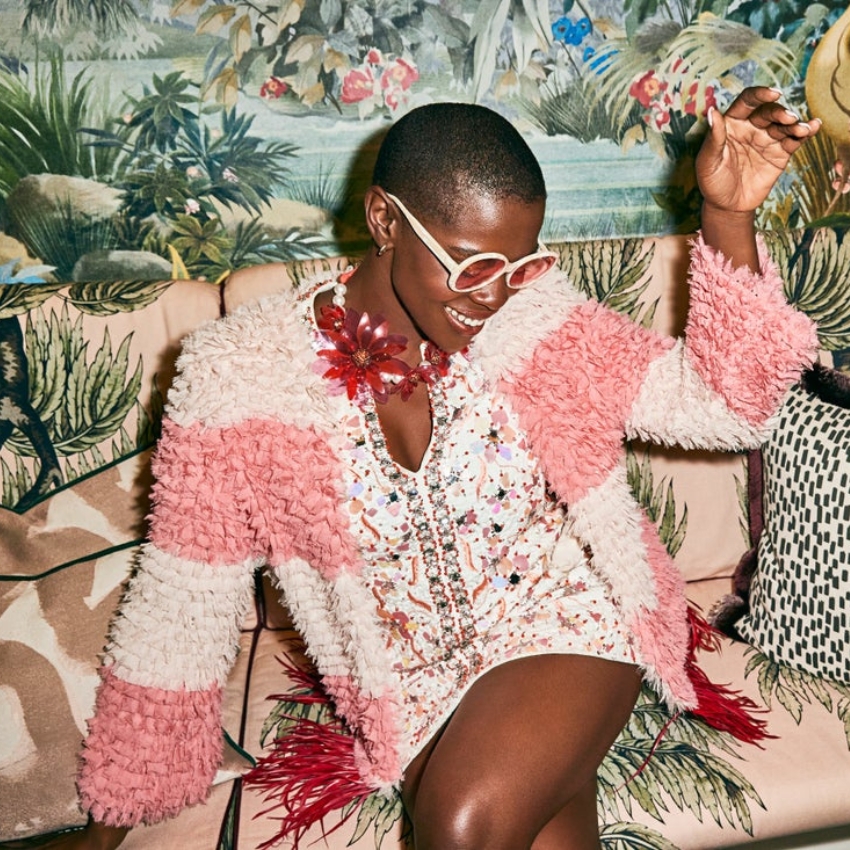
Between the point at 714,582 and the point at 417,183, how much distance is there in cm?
118

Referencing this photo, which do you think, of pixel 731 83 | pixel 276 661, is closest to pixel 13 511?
pixel 276 661

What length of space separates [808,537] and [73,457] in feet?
4.50

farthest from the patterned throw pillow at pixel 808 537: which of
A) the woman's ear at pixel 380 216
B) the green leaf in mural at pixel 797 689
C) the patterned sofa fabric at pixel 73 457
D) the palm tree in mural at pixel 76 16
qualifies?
the palm tree in mural at pixel 76 16

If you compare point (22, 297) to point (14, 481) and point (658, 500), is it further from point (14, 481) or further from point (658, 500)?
point (658, 500)

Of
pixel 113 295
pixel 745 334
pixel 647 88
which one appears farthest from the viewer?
pixel 647 88

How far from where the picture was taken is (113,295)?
5.75 ft

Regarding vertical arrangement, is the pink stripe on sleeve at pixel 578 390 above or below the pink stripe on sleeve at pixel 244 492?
Result: above

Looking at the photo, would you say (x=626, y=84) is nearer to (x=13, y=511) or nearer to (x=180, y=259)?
Result: (x=180, y=259)

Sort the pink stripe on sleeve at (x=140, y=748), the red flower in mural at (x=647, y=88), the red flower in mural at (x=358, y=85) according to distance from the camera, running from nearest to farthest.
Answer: the pink stripe on sleeve at (x=140, y=748), the red flower in mural at (x=358, y=85), the red flower in mural at (x=647, y=88)

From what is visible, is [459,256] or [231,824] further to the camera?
[231,824]

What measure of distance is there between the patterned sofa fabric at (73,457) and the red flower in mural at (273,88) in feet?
1.44

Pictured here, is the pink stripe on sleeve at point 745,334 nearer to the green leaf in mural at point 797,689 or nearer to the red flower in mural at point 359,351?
the red flower in mural at point 359,351

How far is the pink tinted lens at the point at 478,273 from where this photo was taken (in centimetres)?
119

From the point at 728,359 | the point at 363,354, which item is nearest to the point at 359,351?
the point at 363,354
